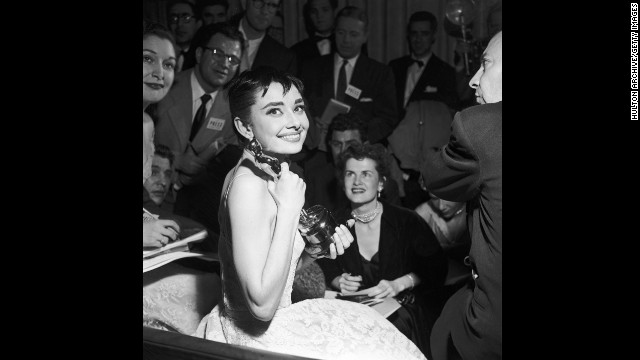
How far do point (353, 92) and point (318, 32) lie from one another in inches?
13.4

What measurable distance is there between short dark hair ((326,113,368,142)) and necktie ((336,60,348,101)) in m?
0.09

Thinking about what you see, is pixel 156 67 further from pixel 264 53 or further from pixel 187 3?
pixel 264 53

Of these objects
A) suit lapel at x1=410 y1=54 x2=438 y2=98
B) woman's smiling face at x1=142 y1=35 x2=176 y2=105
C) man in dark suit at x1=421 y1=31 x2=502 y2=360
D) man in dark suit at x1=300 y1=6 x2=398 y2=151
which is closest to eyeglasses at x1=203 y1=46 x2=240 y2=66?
woman's smiling face at x1=142 y1=35 x2=176 y2=105

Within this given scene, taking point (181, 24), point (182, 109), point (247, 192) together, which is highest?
point (181, 24)

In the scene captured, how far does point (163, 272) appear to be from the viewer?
3.59 metres

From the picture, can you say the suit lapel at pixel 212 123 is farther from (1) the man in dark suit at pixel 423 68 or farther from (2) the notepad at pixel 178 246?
(1) the man in dark suit at pixel 423 68

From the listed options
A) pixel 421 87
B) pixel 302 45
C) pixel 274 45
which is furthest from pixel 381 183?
pixel 274 45

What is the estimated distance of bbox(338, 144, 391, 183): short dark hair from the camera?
2.99 meters

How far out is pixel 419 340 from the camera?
294cm
